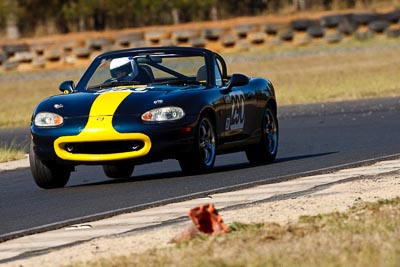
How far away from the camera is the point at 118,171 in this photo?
14008mm

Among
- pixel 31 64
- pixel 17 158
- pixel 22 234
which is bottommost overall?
pixel 31 64

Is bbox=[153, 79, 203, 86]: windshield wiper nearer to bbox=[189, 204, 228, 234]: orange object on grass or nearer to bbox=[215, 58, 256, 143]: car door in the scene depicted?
bbox=[215, 58, 256, 143]: car door

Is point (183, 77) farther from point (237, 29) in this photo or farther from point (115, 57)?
point (237, 29)

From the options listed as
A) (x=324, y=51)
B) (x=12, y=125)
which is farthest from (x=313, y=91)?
(x=324, y=51)

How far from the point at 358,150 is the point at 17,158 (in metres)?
4.24

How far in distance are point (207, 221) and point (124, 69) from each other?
226 inches

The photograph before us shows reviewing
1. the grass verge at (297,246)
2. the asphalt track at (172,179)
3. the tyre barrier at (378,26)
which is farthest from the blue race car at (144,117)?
the tyre barrier at (378,26)

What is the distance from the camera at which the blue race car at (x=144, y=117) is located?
12602 mm

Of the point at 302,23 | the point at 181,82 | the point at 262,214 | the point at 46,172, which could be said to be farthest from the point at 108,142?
the point at 302,23

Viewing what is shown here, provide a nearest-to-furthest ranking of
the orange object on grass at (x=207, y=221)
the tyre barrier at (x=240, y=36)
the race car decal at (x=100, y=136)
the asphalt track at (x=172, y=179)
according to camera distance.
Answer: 1. the orange object on grass at (x=207, y=221)
2. the asphalt track at (x=172, y=179)
3. the race car decal at (x=100, y=136)
4. the tyre barrier at (x=240, y=36)

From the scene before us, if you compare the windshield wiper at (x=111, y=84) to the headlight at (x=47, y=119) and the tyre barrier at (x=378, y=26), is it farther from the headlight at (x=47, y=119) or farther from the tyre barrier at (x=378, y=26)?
the tyre barrier at (x=378, y=26)

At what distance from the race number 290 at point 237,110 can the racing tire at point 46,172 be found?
186 cm

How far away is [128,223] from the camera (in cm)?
970

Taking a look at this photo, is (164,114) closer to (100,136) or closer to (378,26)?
(100,136)
